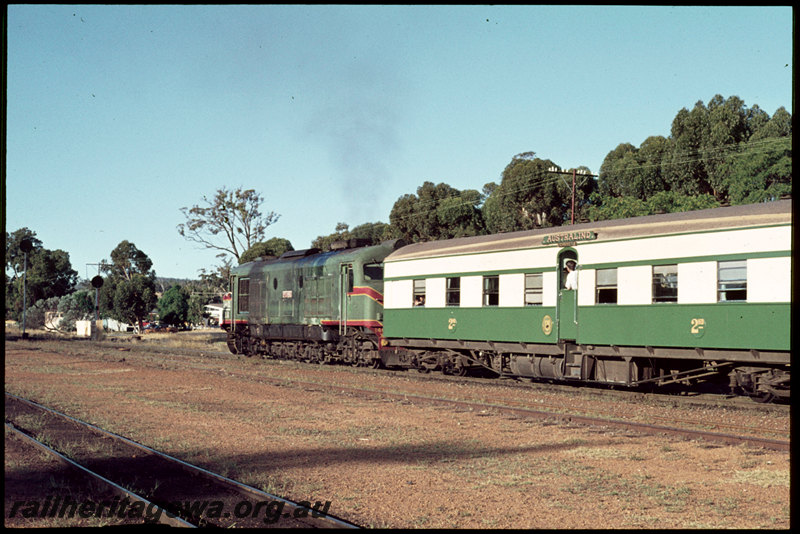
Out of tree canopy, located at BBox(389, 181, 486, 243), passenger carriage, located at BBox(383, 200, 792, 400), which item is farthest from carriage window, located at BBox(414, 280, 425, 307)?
tree canopy, located at BBox(389, 181, 486, 243)

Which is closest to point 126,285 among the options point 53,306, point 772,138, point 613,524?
point 53,306

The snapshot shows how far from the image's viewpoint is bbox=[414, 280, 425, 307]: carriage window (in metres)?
22.8

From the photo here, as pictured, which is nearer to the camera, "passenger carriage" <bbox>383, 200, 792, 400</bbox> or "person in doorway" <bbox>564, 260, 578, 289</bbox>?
"passenger carriage" <bbox>383, 200, 792, 400</bbox>

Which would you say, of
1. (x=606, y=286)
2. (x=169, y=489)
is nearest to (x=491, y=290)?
(x=606, y=286)

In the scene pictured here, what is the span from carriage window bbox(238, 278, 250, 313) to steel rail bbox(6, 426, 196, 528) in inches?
849

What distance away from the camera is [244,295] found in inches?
1345

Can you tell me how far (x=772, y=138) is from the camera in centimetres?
4250

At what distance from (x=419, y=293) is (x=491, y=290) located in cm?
329

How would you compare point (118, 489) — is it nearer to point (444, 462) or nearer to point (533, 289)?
point (444, 462)

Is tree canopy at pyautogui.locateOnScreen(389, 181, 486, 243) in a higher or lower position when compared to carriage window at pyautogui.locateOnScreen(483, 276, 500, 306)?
higher

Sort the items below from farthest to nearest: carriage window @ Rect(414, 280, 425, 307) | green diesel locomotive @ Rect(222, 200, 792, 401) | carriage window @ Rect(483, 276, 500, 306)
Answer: carriage window @ Rect(414, 280, 425, 307) < carriage window @ Rect(483, 276, 500, 306) < green diesel locomotive @ Rect(222, 200, 792, 401)

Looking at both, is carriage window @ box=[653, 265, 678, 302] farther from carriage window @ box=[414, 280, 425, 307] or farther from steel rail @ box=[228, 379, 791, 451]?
carriage window @ box=[414, 280, 425, 307]

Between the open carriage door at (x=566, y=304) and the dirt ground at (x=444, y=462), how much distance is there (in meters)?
2.47

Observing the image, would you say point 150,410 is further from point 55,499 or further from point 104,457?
point 55,499
